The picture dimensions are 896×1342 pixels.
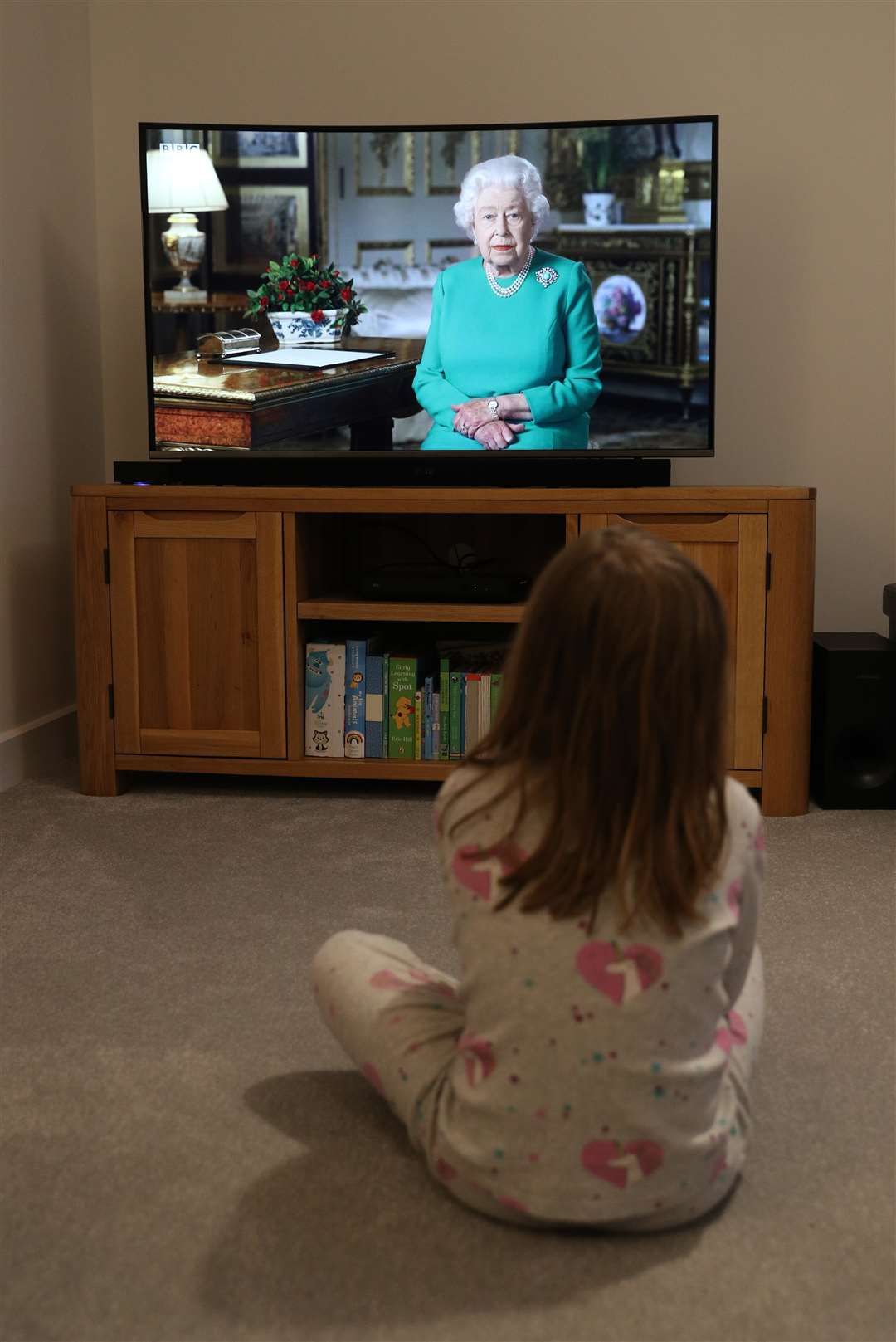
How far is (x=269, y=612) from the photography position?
2.75 meters

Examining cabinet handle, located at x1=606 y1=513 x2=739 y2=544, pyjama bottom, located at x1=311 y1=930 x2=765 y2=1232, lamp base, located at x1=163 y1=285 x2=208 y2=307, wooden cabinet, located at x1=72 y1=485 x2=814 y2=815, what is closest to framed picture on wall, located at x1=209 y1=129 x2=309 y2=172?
lamp base, located at x1=163 y1=285 x2=208 y2=307

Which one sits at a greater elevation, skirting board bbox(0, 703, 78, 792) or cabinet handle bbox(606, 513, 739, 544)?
cabinet handle bbox(606, 513, 739, 544)

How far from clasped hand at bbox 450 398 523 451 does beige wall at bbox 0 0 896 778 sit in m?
0.62

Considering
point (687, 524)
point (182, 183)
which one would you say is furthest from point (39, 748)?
point (687, 524)

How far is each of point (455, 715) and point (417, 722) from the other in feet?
0.26

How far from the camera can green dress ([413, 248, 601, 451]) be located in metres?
2.83

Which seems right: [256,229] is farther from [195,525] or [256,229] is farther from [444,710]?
[444,710]

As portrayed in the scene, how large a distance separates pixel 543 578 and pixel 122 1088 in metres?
0.81

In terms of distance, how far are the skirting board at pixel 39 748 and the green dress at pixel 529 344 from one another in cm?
115

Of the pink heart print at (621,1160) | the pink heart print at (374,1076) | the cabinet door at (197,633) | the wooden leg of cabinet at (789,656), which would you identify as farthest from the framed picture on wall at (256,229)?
the pink heart print at (621,1160)

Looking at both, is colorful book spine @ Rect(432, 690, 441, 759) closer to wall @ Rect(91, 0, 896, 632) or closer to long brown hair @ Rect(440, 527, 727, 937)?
wall @ Rect(91, 0, 896, 632)

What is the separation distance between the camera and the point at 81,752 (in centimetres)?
283

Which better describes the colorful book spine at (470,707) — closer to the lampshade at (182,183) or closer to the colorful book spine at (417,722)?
the colorful book spine at (417,722)

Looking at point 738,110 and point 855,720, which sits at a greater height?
point 738,110
